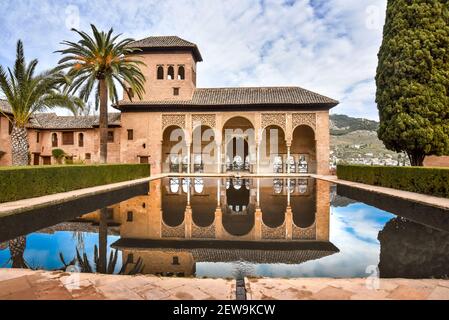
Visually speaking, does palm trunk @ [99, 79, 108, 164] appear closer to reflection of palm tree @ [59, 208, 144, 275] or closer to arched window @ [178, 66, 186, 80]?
arched window @ [178, 66, 186, 80]

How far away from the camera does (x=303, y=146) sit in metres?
26.9

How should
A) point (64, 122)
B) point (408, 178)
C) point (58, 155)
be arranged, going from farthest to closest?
point (64, 122), point (58, 155), point (408, 178)

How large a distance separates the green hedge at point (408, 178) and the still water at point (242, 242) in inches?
92.9

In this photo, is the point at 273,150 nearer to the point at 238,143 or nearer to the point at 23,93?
the point at 238,143

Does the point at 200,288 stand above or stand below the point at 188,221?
above

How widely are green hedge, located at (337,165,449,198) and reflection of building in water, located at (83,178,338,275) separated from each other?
4004mm

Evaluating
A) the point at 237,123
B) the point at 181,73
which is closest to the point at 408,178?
the point at 237,123

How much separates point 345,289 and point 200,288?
1.47 metres

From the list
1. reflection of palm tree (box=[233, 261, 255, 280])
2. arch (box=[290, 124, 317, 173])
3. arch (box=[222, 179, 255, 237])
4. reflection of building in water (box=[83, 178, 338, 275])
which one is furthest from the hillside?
reflection of palm tree (box=[233, 261, 255, 280])

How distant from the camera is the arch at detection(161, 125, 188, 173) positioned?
2764 centimetres

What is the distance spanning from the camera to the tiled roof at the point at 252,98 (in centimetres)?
2364

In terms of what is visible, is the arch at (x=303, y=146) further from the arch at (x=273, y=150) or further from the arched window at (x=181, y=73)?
the arched window at (x=181, y=73)

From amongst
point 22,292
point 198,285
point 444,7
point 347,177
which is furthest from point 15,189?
point 444,7
